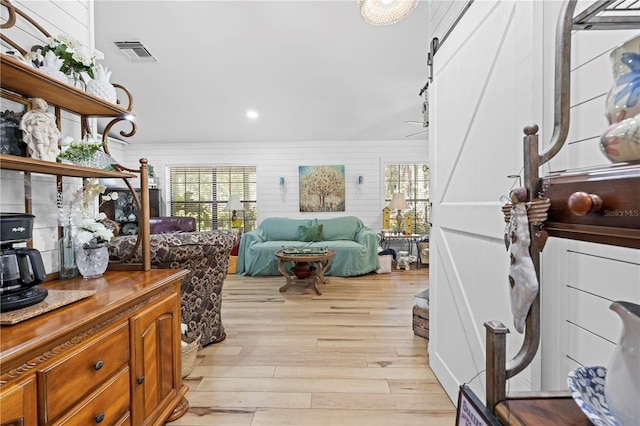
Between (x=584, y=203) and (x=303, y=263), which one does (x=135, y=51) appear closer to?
(x=303, y=263)

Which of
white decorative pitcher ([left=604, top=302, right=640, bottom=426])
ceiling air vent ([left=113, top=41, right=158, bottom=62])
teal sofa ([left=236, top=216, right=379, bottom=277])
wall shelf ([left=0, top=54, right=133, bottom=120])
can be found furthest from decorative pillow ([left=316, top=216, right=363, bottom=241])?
white decorative pitcher ([left=604, top=302, right=640, bottom=426])

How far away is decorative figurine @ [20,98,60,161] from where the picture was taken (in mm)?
1373

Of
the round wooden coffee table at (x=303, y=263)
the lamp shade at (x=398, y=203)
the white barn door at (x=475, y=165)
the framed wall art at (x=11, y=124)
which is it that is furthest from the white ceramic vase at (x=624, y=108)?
the lamp shade at (x=398, y=203)

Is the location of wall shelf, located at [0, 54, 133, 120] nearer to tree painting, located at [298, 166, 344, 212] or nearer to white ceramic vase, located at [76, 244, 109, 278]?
white ceramic vase, located at [76, 244, 109, 278]

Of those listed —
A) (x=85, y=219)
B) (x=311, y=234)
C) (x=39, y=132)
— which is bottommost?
(x=311, y=234)

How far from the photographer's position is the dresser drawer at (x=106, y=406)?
1056mm

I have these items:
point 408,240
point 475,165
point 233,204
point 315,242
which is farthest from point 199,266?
point 408,240

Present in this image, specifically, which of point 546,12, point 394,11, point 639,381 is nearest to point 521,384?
point 639,381

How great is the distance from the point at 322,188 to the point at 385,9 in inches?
186

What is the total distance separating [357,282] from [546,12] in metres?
4.01

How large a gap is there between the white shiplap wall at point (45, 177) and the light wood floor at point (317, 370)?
123 centimetres

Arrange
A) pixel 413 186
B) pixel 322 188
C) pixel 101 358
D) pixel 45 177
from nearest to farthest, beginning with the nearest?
pixel 101 358, pixel 45 177, pixel 322 188, pixel 413 186

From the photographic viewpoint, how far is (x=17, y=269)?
3.54 feet

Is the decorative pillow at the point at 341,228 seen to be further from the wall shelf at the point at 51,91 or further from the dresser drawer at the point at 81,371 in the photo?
the dresser drawer at the point at 81,371
